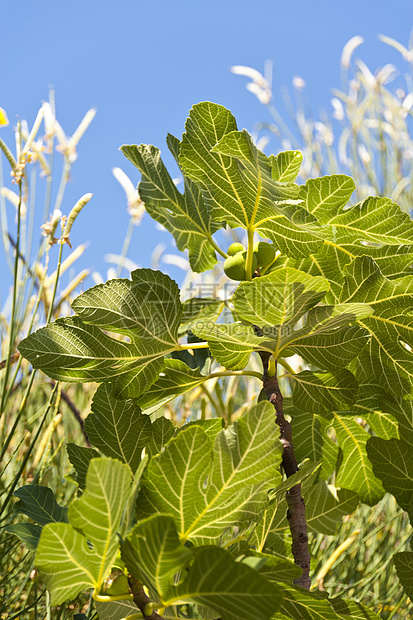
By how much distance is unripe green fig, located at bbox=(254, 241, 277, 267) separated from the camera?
0.40m

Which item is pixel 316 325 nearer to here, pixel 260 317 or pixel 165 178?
pixel 260 317

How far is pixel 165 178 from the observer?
0.41 m

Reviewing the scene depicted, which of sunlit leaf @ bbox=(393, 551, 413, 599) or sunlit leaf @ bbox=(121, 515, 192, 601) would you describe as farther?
sunlit leaf @ bbox=(393, 551, 413, 599)

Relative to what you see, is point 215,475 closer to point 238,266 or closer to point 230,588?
point 230,588

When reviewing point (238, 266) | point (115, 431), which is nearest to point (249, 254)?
point (238, 266)

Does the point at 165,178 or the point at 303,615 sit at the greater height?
the point at 165,178

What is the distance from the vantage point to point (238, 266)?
39 cm

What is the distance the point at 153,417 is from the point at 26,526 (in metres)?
0.14

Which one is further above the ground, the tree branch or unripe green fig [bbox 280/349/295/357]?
unripe green fig [bbox 280/349/295/357]

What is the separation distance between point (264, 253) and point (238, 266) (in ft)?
0.08

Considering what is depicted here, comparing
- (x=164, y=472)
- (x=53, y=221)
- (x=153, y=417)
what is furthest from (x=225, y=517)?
(x=53, y=221)

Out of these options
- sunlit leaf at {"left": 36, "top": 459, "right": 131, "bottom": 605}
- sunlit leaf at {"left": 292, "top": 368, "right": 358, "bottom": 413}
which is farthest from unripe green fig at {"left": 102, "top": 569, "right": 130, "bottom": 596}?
sunlit leaf at {"left": 292, "top": 368, "right": 358, "bottom": 413}

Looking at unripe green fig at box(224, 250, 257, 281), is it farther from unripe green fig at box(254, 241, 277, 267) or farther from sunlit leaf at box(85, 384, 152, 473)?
sunlit leaf at box(85, 384, 152, 473)

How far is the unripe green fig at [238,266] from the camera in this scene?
389 mm
